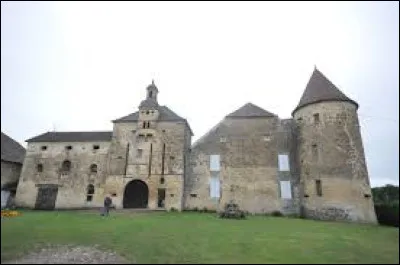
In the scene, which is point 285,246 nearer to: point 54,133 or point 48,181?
point 48,181

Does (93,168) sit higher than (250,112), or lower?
lower

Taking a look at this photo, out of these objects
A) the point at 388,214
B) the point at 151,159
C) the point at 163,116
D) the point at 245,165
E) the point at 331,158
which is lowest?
the point at 388,214

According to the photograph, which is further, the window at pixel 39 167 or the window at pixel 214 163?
the window at pixel 39 167

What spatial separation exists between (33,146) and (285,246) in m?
27.8

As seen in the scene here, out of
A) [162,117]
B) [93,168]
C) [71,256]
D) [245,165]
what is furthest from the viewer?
[162,117]

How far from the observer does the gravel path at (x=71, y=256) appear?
9011mm

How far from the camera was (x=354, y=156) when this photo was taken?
23953 mm

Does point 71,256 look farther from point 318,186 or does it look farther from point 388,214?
point 388,214

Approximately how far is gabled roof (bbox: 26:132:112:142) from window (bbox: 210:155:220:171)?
33.1 feet

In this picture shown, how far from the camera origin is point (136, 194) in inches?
1146

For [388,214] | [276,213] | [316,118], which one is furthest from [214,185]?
[388,214]

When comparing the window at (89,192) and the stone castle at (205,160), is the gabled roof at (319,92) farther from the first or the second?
the window at (89,192)

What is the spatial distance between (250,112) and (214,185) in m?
8.11

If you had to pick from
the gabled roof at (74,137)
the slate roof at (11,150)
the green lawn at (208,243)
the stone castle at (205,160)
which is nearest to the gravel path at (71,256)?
the green lawn at (208,243)
